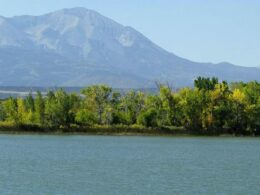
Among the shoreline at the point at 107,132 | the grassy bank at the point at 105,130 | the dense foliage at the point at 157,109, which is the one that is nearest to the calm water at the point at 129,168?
the shoreline at the point at 107,132

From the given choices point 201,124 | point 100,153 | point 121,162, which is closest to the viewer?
point 121,162

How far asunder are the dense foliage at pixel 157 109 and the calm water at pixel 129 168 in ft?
68.5

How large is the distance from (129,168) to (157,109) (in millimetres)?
52260

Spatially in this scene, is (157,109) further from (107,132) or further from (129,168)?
(129,168)

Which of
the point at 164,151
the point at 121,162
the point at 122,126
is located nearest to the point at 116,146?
the point at 164,151

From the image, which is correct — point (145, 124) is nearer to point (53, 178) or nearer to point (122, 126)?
point (122, 126)

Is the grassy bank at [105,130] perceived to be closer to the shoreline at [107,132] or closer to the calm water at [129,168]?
the shoreline at [107,132]

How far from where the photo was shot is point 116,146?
249ft

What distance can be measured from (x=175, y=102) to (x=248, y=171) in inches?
2095

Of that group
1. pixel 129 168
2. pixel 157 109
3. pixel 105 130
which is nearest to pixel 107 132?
pixel 105 130

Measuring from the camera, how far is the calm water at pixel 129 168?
3991cm

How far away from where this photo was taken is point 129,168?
5084 cm

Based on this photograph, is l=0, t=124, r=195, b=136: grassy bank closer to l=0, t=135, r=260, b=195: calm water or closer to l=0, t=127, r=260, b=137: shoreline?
l=0, t=127, r=260, b=137: shoreline

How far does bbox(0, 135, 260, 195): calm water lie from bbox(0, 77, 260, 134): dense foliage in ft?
68.5
